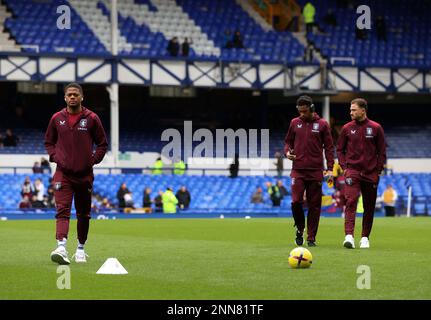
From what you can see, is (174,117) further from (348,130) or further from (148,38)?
(348,130)

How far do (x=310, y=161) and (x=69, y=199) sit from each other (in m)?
4.91

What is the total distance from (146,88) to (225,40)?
17.4 ft

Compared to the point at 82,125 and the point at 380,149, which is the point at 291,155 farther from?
the point at 82,125

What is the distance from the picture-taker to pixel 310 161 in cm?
1750

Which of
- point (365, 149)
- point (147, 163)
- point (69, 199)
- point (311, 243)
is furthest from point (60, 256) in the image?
point (147, 163)

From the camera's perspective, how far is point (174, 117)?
174 feet

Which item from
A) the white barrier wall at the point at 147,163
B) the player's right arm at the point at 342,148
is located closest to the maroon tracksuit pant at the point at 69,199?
the player's right arm at the point at 342,148

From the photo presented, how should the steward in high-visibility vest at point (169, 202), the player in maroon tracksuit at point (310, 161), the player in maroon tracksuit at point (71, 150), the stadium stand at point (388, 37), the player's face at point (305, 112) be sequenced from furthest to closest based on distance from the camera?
the stadium stand at point (388, 37), the steward in high-visibility vest at point (169, 202), the player in maroon tracksuit at point (310, 161), the player's face at point (305, 112), the player in maroon tracksuit at point (71, 150)

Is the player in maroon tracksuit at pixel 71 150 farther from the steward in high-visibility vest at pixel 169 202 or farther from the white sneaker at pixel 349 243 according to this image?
the steward in high-visibility vest at pixel 169 202

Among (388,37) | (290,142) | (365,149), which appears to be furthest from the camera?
(388,37)

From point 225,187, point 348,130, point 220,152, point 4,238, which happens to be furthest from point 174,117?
Result: point 348,130

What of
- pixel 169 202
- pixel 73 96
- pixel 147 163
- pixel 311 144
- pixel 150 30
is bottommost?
pixel 169 202

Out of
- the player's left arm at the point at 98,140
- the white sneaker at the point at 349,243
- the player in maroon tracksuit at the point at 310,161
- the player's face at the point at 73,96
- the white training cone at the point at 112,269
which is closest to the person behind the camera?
the white training cone at the point at 112,269

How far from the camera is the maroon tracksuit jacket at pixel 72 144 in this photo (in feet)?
45.9
